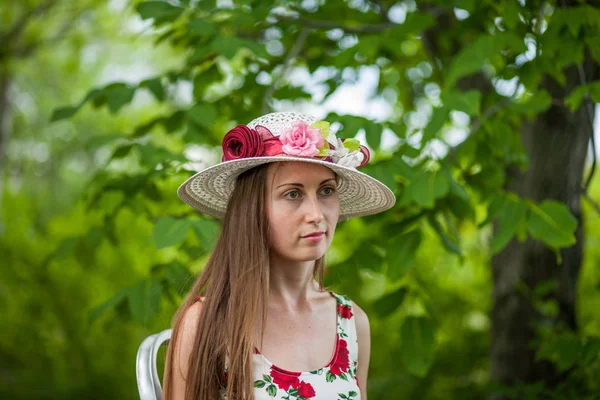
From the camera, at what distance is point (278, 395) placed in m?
1.72

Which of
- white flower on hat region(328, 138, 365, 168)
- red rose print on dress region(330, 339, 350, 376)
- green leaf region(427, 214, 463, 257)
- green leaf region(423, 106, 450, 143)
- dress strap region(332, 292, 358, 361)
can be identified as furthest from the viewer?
green leaf region(427, 214, 463, 257)

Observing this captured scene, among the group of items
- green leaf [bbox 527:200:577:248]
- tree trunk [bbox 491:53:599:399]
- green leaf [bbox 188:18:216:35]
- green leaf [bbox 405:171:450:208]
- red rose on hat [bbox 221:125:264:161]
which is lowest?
tree trunk [bbox 491:53:599:399]

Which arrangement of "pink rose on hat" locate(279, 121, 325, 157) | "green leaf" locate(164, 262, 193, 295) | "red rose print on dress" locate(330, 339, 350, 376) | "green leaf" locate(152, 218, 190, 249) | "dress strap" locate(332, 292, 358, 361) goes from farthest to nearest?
"green leaf" locate(164, 262, 193, 295) < "green leaf" locate(152, 218, 190, 249) < "dress strap" locate(332, 292, 358, 361) < "red rose print on dress" locate(330, 339, 350, 376) < "pink rose on hat" locate(279, 121, 325, 157)

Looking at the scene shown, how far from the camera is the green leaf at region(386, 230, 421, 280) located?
8.38ft

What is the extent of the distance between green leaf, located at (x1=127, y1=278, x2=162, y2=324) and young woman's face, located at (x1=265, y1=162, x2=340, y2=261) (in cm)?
93

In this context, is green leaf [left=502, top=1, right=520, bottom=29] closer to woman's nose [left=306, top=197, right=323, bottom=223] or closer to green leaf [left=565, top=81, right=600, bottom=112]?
green leaf [left=565, top=81, right=600, bottom=112]

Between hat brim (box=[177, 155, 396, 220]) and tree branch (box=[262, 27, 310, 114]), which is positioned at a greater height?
hat brim (box=[177, 155, 396, 220])

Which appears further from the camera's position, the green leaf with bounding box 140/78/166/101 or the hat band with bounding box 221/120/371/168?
the green leaf with bounding box 140/78/166/101

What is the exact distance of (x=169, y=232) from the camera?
2305mm

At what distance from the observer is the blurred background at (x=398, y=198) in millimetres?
2504

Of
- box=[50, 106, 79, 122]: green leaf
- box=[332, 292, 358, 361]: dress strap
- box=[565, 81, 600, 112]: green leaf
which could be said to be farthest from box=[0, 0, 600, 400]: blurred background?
box=[332, 292, 358, 361]: dress strap

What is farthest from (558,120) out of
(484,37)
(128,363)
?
(128,363)

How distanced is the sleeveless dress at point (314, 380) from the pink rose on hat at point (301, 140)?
0.52 m

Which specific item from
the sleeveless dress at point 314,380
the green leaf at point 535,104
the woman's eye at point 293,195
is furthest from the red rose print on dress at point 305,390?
the green leaf at point 535,104
